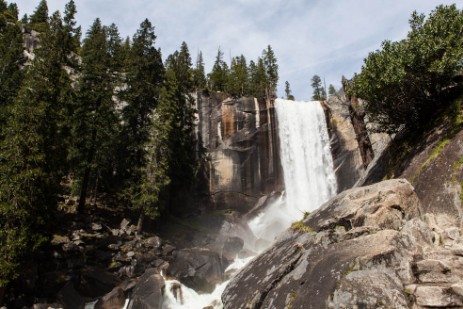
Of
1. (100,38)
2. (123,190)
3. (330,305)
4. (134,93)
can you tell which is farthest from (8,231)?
(100,38)

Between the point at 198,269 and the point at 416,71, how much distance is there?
16.5 meters

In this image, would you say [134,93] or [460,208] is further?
[134,93]

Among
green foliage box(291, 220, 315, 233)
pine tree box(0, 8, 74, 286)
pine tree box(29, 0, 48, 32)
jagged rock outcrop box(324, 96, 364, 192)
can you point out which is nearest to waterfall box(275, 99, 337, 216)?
jagged rock outcrop box(324, 96, 364, 192)

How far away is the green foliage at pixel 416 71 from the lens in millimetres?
15188

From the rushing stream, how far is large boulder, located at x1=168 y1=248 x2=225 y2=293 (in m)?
14.3

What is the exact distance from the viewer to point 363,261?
893 centimetres

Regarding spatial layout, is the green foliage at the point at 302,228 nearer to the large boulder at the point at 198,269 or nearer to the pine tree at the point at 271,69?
the large boulder at the point at 198,269

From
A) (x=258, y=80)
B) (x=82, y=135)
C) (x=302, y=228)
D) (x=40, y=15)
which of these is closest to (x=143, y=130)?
(x=82, y=135)

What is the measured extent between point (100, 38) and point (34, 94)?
1493 cm

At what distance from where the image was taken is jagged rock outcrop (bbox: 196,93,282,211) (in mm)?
40656

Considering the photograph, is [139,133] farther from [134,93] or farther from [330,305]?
[330,305]

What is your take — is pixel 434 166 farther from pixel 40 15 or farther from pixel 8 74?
pixel 40 15

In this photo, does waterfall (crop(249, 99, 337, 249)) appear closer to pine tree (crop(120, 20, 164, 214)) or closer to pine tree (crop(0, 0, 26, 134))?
pine tree (crop(120, 20, 164, 214))

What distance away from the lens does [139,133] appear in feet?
107
